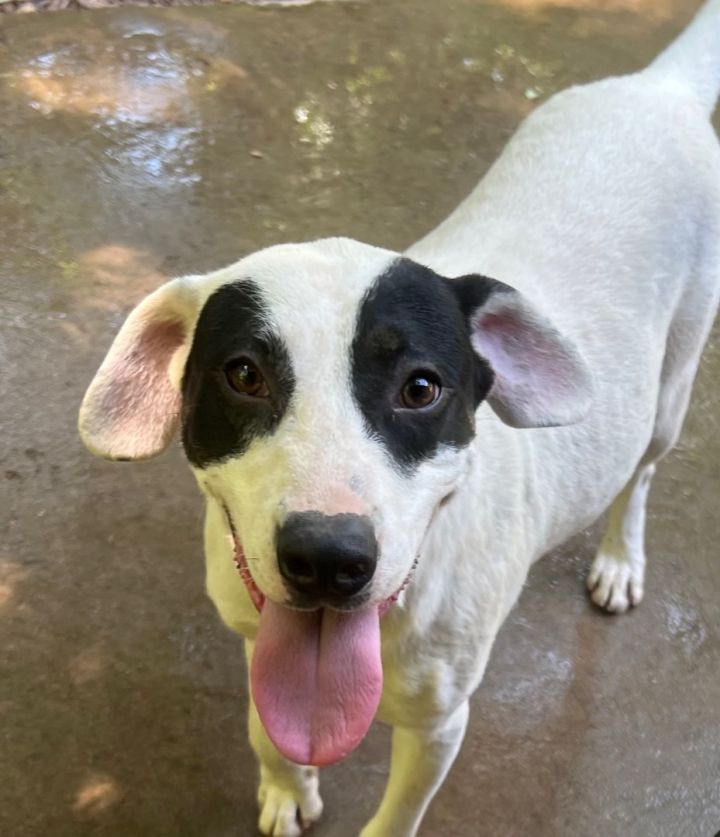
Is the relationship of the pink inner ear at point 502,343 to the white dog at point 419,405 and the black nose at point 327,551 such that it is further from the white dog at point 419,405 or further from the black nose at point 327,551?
the black nose at point 327,551

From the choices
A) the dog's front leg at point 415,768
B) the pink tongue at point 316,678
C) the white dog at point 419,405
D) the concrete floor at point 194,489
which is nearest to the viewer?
the white dog at point 419,405

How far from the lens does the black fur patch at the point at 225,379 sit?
1.71 meters

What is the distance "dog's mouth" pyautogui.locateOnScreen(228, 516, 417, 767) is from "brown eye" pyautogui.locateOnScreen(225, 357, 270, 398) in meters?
0.28

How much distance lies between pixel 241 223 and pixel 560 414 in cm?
286

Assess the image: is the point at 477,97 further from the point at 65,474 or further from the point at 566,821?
the point at 566,821

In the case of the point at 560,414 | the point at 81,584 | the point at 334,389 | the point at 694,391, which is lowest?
the point at 81,584

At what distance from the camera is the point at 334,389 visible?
168cm

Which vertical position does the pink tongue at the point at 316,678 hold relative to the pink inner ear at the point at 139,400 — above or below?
below

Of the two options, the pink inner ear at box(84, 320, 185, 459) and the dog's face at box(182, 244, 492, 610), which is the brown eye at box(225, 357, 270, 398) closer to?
the dog's face at box(182, 244, 492, 610)

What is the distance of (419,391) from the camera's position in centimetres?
177

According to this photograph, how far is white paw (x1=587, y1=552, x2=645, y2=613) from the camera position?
11.1ft

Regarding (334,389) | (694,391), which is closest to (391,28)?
(694,391)

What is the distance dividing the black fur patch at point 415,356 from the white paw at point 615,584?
165 cm

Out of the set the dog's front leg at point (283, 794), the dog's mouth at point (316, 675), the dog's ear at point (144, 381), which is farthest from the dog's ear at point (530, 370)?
the dog's front leg at point (283, 794)
